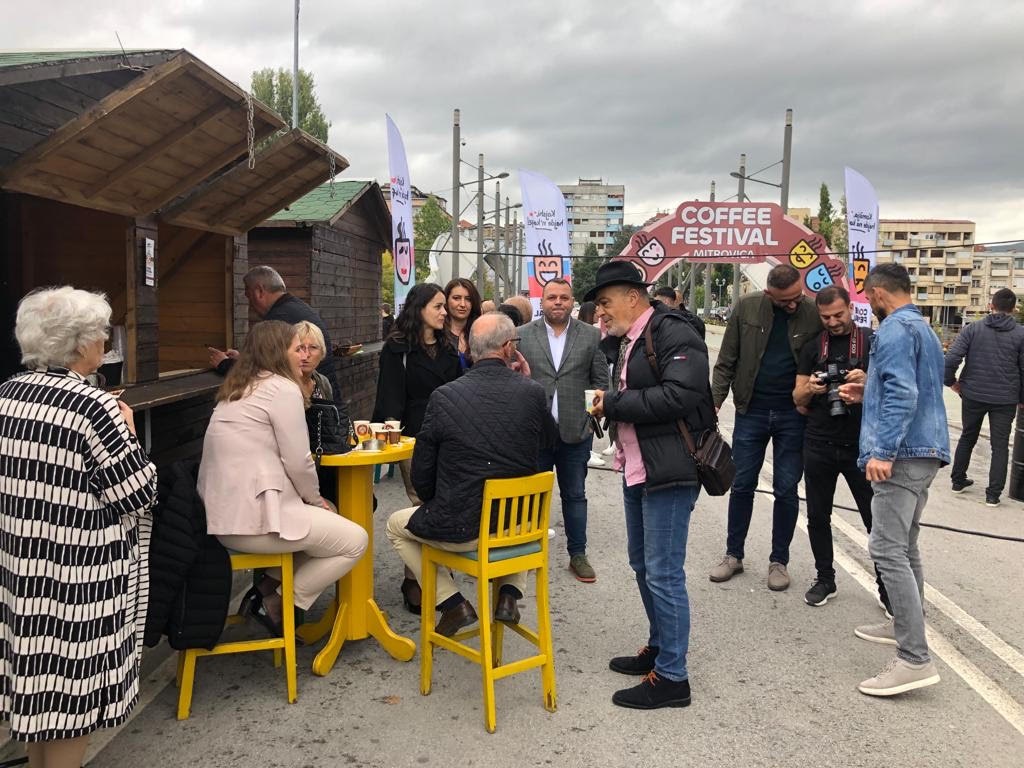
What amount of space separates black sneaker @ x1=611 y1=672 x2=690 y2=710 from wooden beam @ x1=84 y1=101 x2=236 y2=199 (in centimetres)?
396

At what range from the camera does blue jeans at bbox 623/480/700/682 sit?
360 centimetres

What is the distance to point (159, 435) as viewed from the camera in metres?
5.64

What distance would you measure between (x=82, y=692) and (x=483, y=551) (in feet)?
5.07

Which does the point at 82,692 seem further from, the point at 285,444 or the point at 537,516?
the point at 537,516

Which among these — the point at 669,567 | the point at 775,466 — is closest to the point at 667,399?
the point at 669,567

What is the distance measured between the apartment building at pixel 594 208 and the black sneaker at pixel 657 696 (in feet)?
515

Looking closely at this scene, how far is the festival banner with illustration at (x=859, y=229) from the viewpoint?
13961mm

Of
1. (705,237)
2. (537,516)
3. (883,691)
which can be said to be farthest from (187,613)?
(705,237)

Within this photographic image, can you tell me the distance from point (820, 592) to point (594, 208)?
16084cm

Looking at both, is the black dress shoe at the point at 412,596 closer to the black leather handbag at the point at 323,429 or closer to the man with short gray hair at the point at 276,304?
the black leather handbag at the point at 323,429

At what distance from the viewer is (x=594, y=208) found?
16100cm

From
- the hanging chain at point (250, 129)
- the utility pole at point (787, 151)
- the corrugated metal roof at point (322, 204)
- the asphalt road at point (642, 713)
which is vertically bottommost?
the asphalt road at point (642, 713)

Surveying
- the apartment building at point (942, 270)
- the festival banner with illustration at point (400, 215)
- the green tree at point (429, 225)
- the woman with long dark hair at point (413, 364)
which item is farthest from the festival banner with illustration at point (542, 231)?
the apartment building at point (942, 270)

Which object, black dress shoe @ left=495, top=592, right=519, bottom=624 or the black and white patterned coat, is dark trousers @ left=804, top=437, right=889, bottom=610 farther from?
the black and white patterned coat
